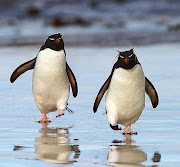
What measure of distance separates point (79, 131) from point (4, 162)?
131cm

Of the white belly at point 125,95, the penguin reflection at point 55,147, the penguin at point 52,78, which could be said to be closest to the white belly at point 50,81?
the penguin at point 52,78

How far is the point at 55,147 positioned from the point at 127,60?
957mm

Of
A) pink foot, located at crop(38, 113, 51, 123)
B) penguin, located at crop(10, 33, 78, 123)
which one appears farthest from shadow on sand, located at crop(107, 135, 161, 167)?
penguin, located at crop(10, 33, 78, 123)

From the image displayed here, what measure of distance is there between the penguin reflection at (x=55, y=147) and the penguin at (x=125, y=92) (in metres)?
0.45

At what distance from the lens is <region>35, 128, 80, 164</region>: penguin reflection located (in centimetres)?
424

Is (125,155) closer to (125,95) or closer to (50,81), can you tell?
(125,95)

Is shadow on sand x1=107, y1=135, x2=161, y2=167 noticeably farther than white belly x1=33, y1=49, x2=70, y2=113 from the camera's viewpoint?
No

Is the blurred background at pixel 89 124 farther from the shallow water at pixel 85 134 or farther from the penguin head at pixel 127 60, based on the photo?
the penguin head at pixel 127 60

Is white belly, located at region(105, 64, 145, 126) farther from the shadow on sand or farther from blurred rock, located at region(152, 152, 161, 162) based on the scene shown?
blurred rock, located at region(152, 152, 161, 162)

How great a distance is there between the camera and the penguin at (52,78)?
598cm

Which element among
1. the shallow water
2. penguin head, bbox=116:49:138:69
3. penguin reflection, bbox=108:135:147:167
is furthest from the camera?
penguin head, bbox=116:49:138:69

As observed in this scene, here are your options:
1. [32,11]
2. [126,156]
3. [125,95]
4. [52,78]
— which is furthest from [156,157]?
[32,11]

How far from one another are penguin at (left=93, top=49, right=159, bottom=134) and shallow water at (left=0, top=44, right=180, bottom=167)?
13 cm

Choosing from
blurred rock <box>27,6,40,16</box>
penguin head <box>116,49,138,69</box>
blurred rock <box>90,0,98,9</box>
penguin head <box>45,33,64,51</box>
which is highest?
blurred rock <box>90,0,98,9</box>
